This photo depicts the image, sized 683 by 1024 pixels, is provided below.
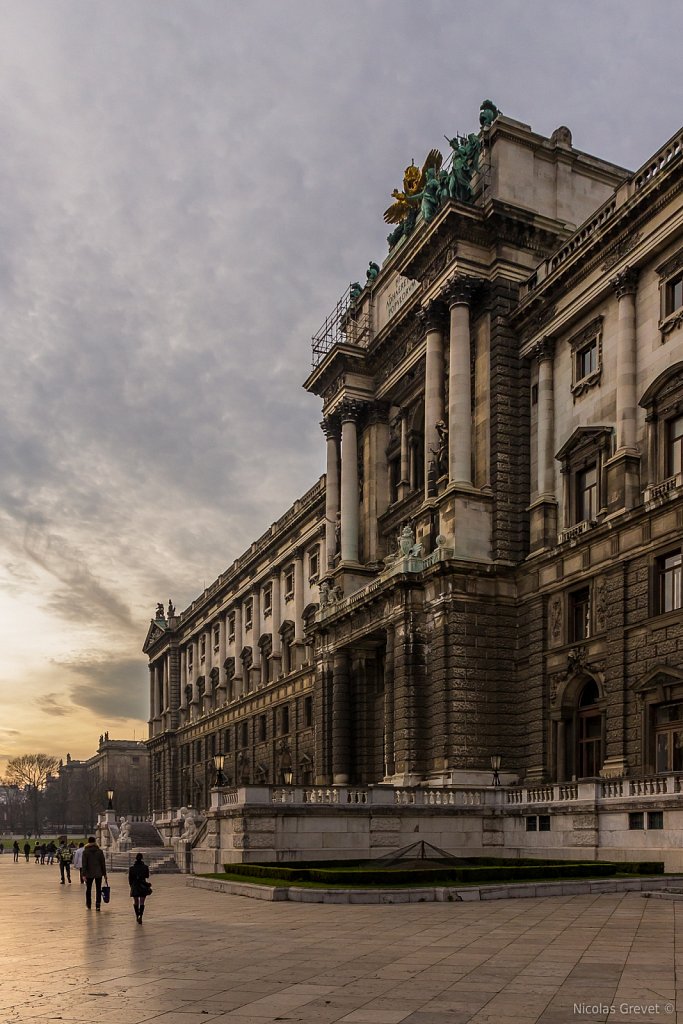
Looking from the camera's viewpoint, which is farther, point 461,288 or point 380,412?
point 380,412

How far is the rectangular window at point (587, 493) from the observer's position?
4394cm

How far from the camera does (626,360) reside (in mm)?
42312

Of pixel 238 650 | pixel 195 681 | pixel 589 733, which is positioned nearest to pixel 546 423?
pixel 589 733

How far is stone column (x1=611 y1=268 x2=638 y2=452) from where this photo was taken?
41.4 meters

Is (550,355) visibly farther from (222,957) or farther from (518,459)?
(222,957)

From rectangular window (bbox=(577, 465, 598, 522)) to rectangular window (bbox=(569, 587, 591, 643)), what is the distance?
3.12 m

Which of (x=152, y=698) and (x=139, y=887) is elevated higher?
(x=139, y=887)

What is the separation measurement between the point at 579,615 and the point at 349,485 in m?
21.2

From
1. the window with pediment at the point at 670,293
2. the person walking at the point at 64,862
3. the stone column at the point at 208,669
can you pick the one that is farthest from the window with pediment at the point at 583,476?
the stone column at the point at 208,669

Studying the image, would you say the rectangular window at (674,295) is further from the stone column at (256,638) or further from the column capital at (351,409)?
the stone column at (256,638)

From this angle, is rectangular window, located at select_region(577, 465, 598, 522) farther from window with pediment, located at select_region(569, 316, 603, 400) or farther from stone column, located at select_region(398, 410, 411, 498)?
stone column, located at select_region(398, 410, 411, 498)

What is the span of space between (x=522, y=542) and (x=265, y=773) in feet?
143

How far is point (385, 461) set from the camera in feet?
201

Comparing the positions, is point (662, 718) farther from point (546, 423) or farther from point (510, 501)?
point (546, 423)
